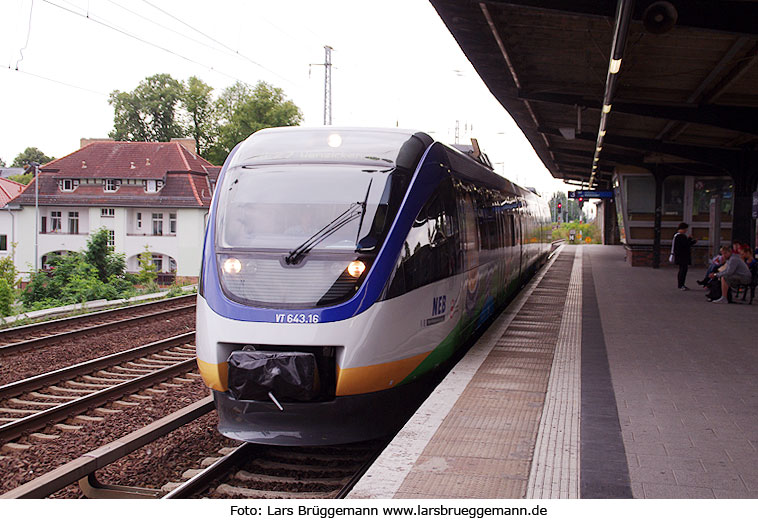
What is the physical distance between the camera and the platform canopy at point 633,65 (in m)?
8.58

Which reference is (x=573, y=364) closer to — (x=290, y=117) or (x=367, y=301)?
(x=367, y=301)

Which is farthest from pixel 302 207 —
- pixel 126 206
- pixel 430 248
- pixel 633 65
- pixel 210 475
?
pixel 126 206

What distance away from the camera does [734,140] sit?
1859 cm

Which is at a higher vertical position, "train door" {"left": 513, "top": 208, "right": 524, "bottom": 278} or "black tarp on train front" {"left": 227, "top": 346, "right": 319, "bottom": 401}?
"train door" {"left": 513, "top": 208, "right": 524, "bottom": 278}

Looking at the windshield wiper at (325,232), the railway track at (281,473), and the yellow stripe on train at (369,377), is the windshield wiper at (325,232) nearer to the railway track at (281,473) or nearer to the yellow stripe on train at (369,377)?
the yellow stripe on train at (369,377)

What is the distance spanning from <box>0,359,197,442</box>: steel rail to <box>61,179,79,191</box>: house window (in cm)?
4116

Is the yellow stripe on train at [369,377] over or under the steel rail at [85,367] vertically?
over

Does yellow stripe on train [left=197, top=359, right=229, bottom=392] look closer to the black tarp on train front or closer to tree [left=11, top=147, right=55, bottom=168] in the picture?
the black tarp on train front

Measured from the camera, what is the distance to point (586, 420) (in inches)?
226

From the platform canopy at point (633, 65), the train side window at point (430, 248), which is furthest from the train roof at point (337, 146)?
the platform canopy at point (633, 65)

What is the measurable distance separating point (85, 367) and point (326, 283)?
18.4ft

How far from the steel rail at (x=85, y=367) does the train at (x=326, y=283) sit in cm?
394

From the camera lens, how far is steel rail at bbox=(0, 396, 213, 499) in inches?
209

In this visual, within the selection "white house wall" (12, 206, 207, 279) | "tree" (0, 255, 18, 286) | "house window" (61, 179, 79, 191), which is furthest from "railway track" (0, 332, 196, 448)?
"house window" (61, 179, 79, 191)
